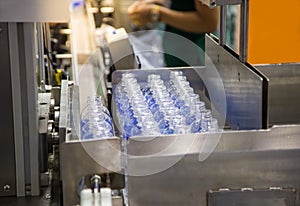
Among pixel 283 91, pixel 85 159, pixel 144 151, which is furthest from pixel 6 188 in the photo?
pixel 283 91

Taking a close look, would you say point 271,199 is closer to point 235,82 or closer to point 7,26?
point 235,82

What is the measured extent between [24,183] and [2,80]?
0.25 metres

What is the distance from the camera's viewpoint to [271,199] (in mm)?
1267

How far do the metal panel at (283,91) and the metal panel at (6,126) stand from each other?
0.83 metres

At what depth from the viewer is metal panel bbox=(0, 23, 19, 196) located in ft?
4.75

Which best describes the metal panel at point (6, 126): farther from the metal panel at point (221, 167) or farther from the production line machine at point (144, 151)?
the metal panel at point (221, 167)

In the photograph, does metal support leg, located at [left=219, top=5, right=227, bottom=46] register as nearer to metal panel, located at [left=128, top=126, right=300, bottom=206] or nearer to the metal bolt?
metal panel, located at [left=128, top=126, right=300, bottom=206]

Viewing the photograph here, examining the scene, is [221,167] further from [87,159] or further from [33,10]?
[33,10]

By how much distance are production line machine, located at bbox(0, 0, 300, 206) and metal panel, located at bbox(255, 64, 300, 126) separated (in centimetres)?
23

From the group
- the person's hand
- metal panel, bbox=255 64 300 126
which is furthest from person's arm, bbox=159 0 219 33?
metal panel, bbox=255 64 300 126

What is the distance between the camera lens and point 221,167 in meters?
1.24

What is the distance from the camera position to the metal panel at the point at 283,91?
6.48 feet

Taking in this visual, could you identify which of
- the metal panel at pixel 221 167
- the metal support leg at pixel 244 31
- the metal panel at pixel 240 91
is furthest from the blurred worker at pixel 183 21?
the metal panel at pixel 221 167

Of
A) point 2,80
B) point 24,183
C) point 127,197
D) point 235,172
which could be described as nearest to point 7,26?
point 2,80
